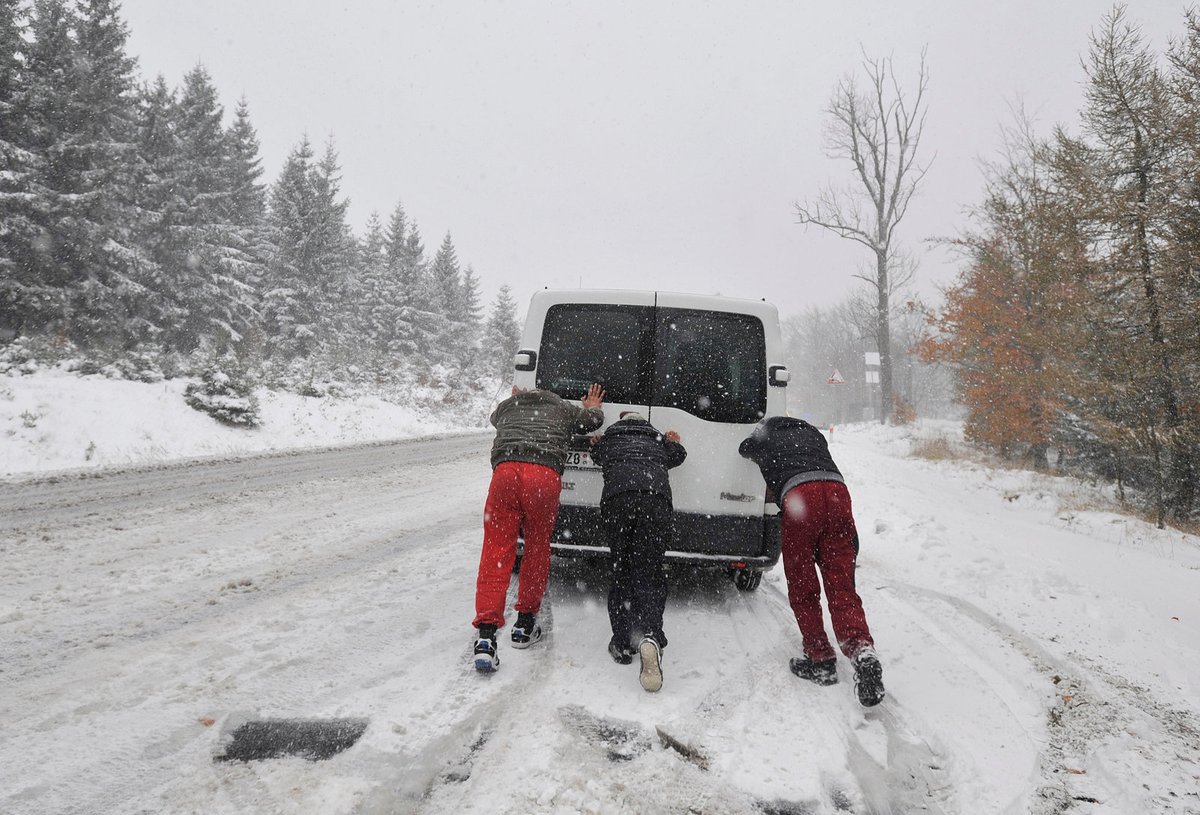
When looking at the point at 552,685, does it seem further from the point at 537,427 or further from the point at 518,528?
the point at 537,427

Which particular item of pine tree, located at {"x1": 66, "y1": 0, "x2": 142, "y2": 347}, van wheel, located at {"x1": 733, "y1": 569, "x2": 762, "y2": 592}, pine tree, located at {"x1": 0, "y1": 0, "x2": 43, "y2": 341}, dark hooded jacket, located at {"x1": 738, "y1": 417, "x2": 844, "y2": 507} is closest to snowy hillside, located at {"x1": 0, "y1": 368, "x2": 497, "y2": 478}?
pine tree, located at {"x1": 0, "y1": 0, "x2": 43, "y2": 341}

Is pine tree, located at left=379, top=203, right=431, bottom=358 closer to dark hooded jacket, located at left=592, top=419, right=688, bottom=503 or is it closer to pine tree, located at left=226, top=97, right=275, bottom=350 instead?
pine tree, located at left=226, top=97, right=275, bottom=350

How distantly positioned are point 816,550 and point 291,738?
2.72 metres

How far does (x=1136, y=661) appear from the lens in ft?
11.2

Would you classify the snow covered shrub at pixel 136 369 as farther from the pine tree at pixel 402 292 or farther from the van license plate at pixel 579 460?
the pine tree at pixel 402 292

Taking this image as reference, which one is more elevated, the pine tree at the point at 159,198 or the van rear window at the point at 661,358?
the pine tree at the point at 159,198

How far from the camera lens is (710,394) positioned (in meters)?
3.96

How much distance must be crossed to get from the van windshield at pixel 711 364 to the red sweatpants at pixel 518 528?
46.0 inches

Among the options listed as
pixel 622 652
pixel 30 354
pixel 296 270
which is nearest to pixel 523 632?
pixel 622 652

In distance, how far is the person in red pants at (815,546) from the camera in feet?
9.98

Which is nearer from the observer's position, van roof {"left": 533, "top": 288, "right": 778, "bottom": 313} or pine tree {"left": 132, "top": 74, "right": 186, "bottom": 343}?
van roof {"left": 533, "top": 288, "right": 778, "bottom": 313}

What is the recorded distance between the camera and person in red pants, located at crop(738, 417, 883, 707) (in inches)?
120

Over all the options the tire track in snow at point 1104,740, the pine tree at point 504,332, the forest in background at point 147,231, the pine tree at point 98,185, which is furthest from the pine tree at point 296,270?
the tire track in snow at point 1104,740

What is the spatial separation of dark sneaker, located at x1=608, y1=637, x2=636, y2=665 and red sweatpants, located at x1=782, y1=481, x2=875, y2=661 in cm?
94
